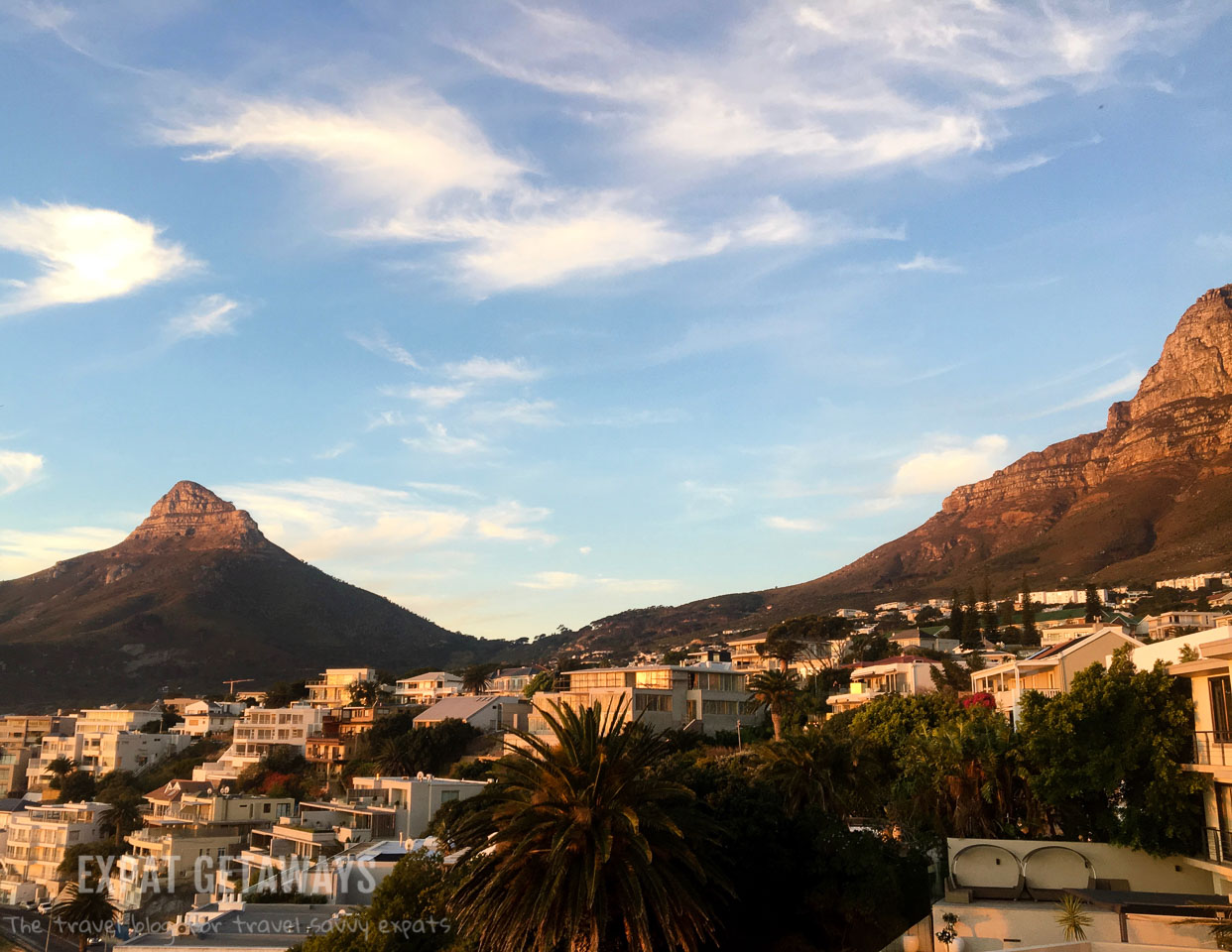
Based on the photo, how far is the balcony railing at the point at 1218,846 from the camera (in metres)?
25.0

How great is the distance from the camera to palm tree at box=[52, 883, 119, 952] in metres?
60.9

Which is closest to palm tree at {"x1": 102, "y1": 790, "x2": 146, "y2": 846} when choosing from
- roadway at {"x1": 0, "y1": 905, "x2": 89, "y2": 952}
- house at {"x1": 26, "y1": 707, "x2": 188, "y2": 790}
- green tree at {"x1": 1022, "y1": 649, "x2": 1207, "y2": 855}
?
roadway at {"x1": 0, "y1": 905, "x2": 89, "y2": 952}

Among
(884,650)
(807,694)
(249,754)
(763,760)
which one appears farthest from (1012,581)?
(763,760)

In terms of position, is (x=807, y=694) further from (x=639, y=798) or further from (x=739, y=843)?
(x=639, y=798)

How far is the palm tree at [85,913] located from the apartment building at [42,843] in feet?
48.9

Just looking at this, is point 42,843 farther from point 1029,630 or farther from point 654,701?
point 1029,630

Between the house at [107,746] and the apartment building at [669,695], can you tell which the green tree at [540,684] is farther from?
the house at [107,746]

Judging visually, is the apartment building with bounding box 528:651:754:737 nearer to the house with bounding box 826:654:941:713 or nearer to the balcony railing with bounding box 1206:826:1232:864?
the house with bounding box 826:654:941:713

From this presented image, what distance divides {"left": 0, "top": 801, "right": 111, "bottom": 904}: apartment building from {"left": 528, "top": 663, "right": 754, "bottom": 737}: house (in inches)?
1540

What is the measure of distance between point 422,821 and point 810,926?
127 ft

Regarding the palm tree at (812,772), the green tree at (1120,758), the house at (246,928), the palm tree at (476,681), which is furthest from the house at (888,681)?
the palm tree at (476,681)

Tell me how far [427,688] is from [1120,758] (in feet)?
329

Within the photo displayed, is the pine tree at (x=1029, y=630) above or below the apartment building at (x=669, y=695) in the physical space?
above

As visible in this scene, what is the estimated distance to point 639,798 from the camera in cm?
2309
